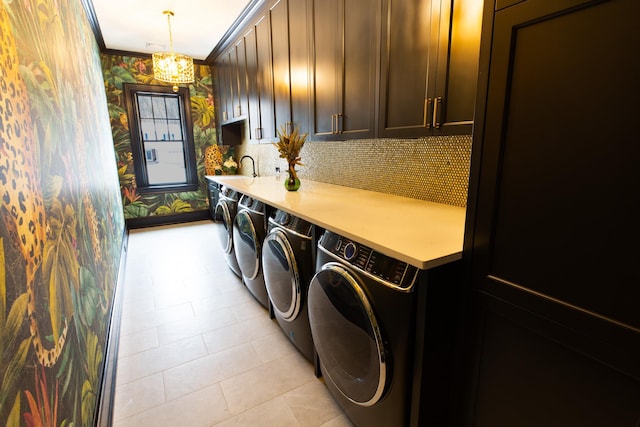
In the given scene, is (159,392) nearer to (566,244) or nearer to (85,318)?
(85,318)

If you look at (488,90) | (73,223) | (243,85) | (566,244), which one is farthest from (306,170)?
(566,244)

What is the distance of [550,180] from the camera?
2.48ft

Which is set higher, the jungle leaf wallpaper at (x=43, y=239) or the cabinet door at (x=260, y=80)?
the cabinet door at (x=260, y=80)

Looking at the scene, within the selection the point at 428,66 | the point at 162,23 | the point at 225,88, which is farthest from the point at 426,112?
the point at 225,88

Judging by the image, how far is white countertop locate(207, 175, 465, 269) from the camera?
1.02 meters

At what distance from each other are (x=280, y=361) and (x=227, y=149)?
169 inches

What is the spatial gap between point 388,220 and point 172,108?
16.2 feet

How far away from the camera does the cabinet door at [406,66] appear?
133cm

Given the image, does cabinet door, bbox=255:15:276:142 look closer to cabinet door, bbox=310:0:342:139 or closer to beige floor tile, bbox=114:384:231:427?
cabinet door, bbox=310:0:342:139

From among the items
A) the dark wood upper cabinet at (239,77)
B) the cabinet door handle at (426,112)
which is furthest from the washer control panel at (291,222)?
the dark wood upper cabinet at (239,77)

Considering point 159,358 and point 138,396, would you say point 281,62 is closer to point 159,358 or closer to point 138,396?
point 159,358

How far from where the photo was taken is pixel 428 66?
1338mm

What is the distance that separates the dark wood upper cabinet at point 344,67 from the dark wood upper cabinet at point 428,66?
0.11 metres

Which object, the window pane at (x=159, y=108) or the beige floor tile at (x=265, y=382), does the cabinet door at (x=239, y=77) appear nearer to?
the window pane at (x=159, y=108)
